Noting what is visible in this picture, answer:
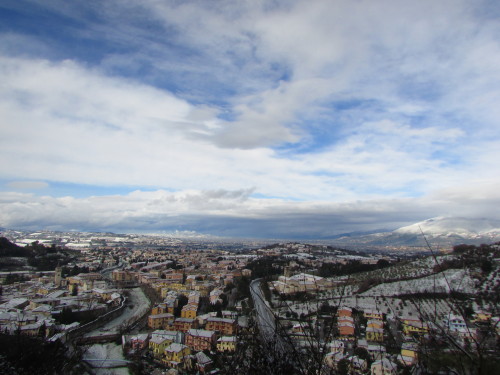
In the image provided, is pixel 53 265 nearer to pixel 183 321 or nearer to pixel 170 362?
pixel 183 321

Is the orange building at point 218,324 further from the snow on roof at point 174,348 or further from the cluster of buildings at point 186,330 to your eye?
the snow on roof at point 174,348

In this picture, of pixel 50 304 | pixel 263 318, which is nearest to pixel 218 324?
pixel 50 304

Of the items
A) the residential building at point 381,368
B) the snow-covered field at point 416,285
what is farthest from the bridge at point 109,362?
the snow-covered field at point 416,285

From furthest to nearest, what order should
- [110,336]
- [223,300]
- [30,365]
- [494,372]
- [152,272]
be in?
[152,272] → [223,300] → [110,336] → [30,365] → [494,372]

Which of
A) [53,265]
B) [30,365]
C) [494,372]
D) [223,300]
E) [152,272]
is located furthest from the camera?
[53,265]

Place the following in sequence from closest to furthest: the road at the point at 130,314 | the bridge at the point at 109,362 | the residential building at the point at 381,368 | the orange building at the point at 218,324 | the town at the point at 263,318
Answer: the town at the point at 263,318 → the residential building at the point at 381,368 → the bridge at the point at 109,362 → the orange building at the point at 218,324 → the road at the point at 130,314

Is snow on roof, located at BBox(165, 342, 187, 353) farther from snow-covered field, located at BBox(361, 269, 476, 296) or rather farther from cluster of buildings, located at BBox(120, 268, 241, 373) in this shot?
snow-covered field, located at BBox(361, 269, 476, 296)

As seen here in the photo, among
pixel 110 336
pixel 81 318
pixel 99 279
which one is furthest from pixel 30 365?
pixel 99 279

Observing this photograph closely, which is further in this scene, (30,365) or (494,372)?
(30,365)
